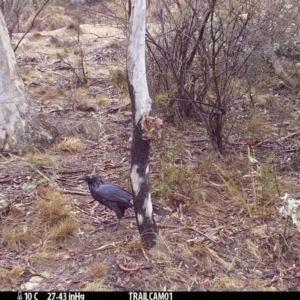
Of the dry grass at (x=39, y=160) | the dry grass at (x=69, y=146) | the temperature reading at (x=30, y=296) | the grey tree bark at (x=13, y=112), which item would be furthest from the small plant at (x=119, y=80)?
the temperature reading at (x=30, y=296)

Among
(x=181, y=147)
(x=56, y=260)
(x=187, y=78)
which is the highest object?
(x=187, y=78)

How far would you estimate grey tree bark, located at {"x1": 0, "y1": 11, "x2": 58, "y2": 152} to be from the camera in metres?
6.35

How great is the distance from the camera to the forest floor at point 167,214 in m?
4.18

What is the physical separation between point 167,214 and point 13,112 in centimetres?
242

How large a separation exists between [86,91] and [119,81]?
0.58 m

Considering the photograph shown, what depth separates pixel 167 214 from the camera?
16.5 ft

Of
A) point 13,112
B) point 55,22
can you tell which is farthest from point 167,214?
point 55,22

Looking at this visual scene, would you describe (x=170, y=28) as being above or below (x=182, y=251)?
above

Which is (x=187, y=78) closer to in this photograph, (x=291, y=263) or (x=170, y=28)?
(x=170, y=28)

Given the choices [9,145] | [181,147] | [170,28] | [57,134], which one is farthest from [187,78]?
[9,145]

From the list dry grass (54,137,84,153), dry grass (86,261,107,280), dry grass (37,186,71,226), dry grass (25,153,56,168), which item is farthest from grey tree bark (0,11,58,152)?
dry grass (86,261,107,280)

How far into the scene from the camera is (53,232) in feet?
15.1

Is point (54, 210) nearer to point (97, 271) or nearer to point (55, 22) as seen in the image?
point (97, 271)

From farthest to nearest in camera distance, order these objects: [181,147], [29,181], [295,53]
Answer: [295,53] < [181,147] < [29,181]
